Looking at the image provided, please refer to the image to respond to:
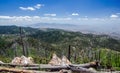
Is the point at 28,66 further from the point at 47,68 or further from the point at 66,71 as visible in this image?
the point at 66,71

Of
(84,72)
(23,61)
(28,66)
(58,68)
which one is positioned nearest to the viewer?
(84,72)

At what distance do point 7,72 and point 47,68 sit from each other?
3.34m

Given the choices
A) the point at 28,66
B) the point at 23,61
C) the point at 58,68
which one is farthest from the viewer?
the point at 23,61

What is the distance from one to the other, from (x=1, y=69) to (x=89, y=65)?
754cm

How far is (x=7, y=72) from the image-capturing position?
16.8 metres

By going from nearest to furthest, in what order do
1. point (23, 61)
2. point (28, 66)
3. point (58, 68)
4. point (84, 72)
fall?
point (84, 72), point (58, 68), point (28, 66), point (23, 61)

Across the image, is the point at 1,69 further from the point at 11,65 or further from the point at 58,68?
the point at 58,68

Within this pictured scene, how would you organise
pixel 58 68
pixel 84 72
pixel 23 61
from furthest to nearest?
pixel 23 61 < pixel 58 68 < pixel 84 72

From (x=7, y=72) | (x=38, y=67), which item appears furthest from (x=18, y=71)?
(x=38, y=67)

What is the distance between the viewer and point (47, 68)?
18719 millimetres

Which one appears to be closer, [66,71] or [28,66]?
[66,71]

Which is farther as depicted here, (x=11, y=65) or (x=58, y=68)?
(x=11, y=65)

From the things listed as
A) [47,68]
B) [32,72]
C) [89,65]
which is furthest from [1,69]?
[89,65]

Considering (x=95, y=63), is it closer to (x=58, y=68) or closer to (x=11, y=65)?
(x=58, y=68)
